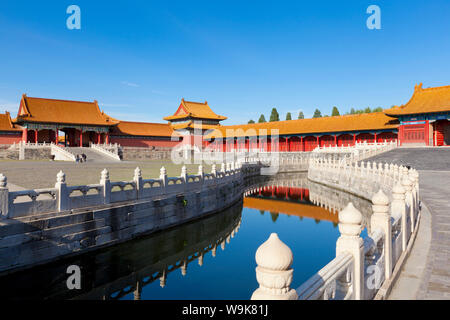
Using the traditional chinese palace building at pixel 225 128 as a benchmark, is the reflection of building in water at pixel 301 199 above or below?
below

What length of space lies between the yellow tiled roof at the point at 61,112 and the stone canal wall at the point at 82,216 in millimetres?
32412

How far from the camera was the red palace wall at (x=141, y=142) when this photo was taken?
45.6m

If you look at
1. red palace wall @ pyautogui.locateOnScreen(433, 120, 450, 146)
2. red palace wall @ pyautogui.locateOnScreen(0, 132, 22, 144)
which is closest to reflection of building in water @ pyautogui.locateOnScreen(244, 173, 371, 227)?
red palace wall @ pyautogui.locateOnScreen(433, 120, 450, 146)

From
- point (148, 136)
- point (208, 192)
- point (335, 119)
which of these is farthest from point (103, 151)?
point (335, 119)

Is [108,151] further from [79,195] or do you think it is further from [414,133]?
[414,133]

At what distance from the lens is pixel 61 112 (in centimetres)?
4131

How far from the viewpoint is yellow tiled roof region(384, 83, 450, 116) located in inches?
1238

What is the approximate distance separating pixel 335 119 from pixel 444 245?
36560 mm

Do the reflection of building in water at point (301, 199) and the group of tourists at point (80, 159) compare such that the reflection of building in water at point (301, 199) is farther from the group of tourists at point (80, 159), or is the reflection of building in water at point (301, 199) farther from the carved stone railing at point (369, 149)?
the group of tourists at point (80, 159)

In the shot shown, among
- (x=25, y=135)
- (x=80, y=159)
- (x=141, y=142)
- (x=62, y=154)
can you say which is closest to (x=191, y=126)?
(x=141, y=142)

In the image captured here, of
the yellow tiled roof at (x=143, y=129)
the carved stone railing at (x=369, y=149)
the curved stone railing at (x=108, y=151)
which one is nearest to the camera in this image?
the carved stone railing at (x=369, y=149)

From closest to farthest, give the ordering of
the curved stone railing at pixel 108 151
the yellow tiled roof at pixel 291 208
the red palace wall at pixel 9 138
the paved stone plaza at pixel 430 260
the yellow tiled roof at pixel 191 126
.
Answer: the paved stone plaza at pixel 430 260
the yellow tiled roof at pixel 291 208
the curved stone railing at pixel 108 151
the red palace wall at pixel 9 138
the yellow tiled roof at pixel 191 126

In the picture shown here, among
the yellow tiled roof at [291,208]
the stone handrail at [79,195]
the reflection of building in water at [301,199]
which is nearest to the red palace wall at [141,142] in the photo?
the reflection of building in water at [301,199]

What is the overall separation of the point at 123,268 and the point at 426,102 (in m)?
35.1
